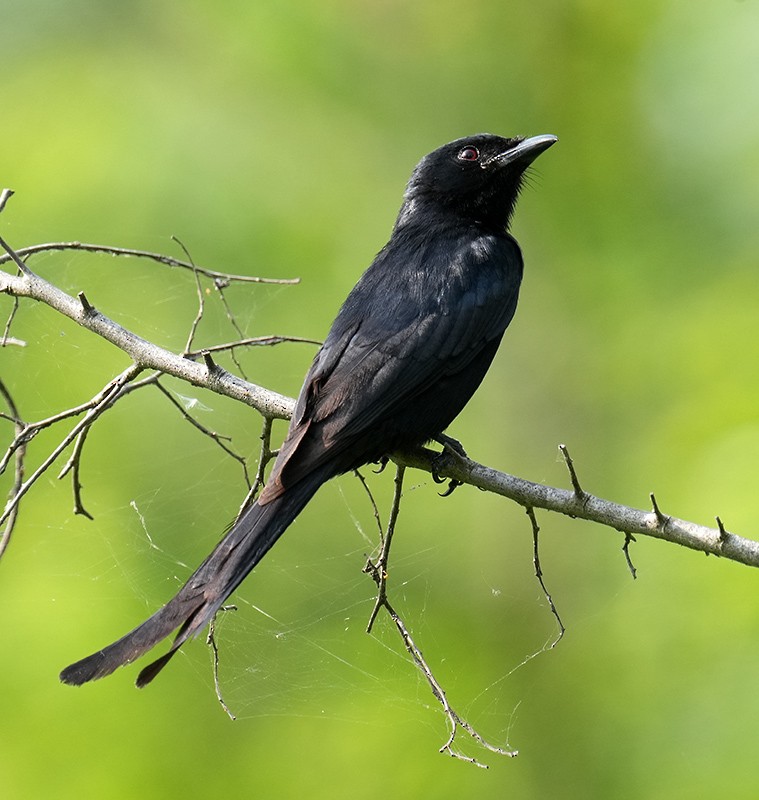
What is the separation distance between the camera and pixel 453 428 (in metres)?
7.75

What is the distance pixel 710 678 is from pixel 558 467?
1.92m

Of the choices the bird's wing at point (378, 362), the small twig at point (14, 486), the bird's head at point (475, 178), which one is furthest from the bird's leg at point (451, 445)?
the small twig at point (14, 486)

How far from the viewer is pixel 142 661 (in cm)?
582

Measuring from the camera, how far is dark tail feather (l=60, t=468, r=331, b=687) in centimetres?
300

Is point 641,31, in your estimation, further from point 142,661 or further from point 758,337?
point 142,661

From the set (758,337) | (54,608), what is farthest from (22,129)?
(758,337)

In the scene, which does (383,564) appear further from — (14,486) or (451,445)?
(14,486)

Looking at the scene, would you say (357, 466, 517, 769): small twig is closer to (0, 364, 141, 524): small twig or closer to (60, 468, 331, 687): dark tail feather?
(60, 468, 331, 687): dark tail feather

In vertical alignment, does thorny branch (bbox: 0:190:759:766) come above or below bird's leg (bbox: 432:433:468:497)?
below

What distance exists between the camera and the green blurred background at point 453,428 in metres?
5.93

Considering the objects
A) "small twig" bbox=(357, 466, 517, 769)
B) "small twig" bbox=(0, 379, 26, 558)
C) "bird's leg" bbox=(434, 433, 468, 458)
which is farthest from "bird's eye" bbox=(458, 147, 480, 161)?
"small twig" bbox=(0, 379, 26, 558)

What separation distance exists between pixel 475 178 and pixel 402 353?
1.23m

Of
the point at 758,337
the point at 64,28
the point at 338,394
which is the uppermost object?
the point at 64,28

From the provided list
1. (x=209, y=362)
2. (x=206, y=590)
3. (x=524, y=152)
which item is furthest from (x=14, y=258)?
(x=524, y=152)
